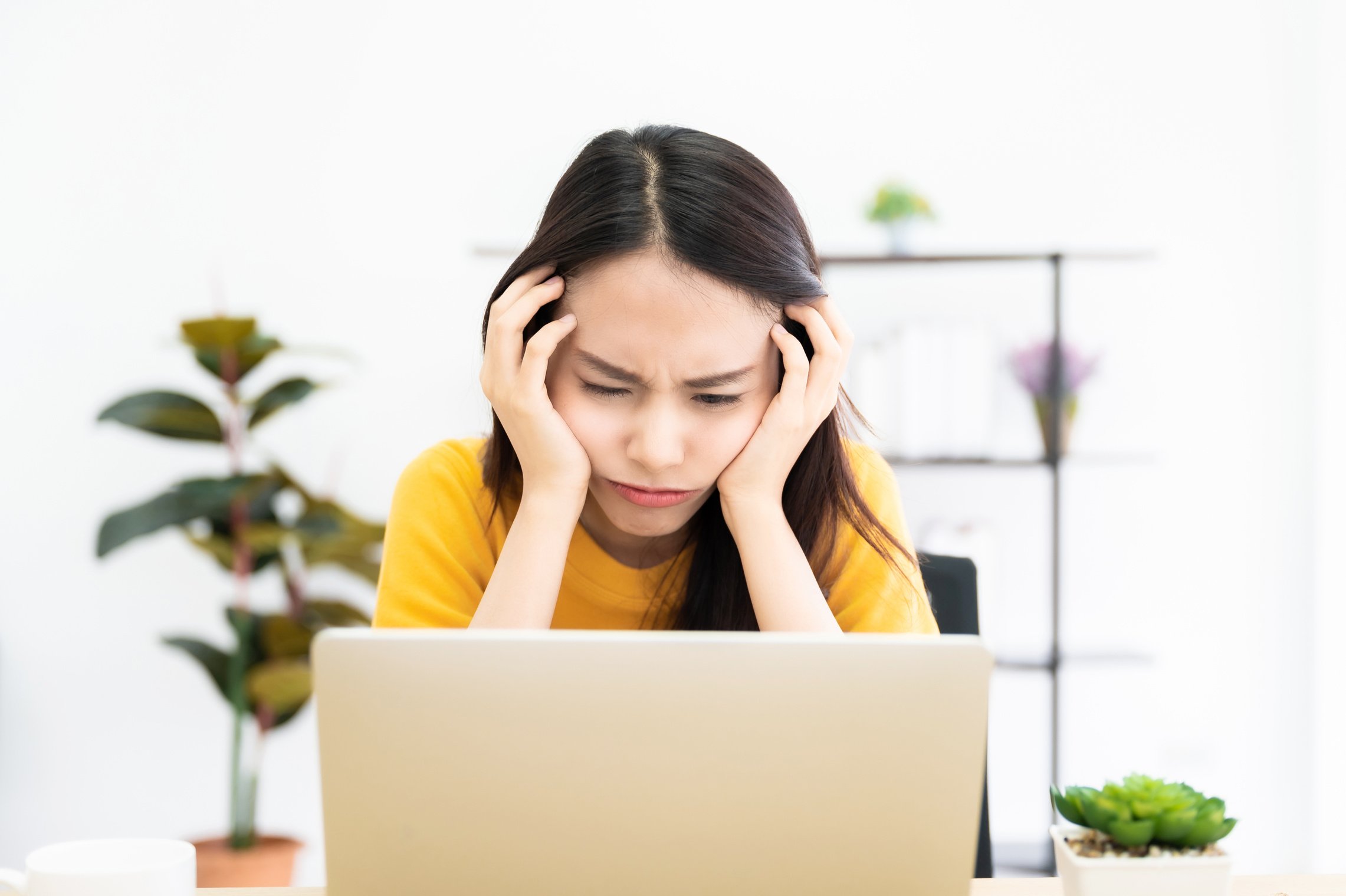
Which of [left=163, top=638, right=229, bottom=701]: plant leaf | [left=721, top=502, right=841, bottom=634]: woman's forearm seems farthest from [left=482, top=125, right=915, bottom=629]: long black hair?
[left=163, top=638, right=229, bottom=701]: plant leaf

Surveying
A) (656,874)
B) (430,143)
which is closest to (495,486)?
(656,874)

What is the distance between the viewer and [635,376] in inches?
42.1

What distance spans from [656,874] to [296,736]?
7.55ft

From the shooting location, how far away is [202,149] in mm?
2602

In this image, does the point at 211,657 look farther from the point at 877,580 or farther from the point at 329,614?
the point at 877,580

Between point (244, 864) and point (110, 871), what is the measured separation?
170 cm

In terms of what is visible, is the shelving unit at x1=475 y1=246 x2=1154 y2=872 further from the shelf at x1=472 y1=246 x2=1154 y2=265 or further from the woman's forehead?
the woman's forehead

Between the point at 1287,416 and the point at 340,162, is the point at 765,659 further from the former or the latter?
the point at 1287,416

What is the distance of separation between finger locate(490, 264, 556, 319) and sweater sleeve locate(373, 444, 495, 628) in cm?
23

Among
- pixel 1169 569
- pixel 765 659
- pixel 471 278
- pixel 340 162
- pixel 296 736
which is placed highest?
pixel 340 162

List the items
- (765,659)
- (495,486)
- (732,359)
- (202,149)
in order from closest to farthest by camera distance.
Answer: (765,659) < (732,359) < (495,486) < (202,149)

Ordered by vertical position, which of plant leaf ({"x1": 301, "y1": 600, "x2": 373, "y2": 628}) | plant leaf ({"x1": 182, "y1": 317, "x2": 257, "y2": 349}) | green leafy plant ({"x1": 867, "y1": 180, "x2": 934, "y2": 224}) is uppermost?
green leafy plant ({"x1": 867, "y1": 180, "x2": 934, "y2": 224})

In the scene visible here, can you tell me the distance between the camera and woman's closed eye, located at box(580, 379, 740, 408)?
1109mm

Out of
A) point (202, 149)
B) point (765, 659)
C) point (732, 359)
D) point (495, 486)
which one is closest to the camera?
point (765, 659)
